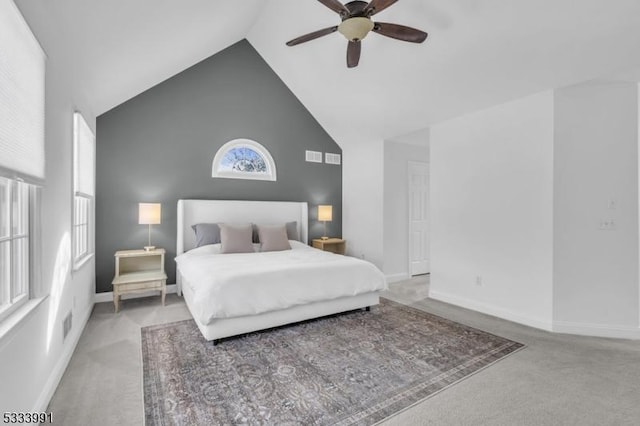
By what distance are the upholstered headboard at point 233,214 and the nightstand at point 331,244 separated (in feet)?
0.75

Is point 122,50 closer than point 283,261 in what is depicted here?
Yes

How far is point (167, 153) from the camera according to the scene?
4512mm

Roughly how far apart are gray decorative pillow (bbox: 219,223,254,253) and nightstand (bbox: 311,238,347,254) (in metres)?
1.44

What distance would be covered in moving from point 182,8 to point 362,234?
4132 mm

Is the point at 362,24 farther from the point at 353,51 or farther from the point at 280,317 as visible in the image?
the point at 280,317

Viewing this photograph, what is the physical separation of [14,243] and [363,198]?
466cm

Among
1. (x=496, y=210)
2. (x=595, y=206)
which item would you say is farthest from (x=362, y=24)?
(x=595, y=206)

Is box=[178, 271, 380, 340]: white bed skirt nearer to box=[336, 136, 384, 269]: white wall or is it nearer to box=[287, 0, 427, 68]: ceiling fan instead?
box=[336, 136, 384, 269]: white wall

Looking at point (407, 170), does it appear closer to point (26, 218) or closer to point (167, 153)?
point (167, 153)

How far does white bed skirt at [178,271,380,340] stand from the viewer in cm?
276

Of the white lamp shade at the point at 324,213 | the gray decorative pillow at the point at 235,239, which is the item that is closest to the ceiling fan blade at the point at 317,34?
the gray decorative pillow at the point at 235,239

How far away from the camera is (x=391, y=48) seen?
11.6 ft

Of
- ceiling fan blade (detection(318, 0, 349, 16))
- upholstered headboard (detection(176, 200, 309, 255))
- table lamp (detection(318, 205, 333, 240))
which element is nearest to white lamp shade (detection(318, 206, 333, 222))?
table lamp (detection(318, 205, 333, 240))

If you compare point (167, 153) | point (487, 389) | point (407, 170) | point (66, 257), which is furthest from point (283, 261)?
point (407, 170)
